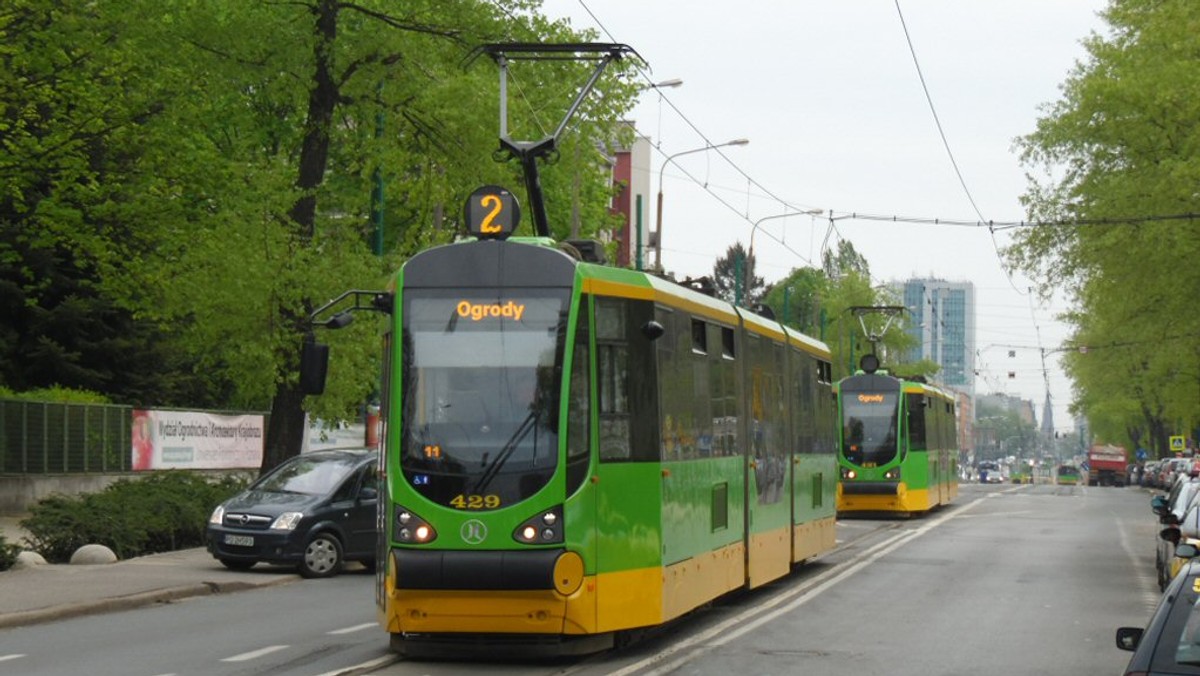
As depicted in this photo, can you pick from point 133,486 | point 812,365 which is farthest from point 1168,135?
point 133,486

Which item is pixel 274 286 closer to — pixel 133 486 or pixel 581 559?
pixel 133 486

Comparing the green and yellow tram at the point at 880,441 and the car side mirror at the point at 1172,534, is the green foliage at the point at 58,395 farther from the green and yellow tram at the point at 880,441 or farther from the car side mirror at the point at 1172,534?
the car side mirror at the point at 1172,534

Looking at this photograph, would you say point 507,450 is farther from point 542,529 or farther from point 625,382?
point 625,382

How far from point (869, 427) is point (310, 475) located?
67.9 feet

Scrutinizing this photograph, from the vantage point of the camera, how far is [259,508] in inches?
932

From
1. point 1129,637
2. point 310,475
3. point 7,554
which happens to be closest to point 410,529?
point 1129,637

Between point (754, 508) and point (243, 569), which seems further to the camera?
point (243, 569)

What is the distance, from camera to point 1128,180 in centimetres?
4269

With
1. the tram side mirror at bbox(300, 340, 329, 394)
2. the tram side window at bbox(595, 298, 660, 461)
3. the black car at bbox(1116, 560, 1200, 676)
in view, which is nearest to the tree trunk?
the tram side window at bbox(595, 298, 660, 461)

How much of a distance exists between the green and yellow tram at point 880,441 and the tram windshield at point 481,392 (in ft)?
94.3

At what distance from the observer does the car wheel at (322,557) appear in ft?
77.8

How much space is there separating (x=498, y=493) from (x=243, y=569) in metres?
11.0

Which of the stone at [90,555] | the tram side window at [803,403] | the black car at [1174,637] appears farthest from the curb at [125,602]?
the black car at [1174,637]

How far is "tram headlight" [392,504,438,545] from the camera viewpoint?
14.0 meters
